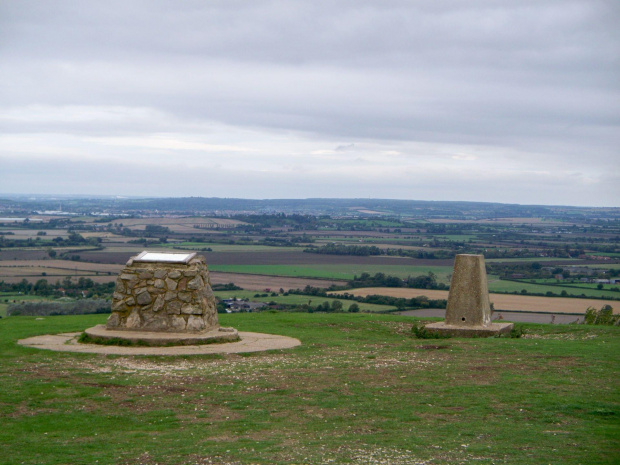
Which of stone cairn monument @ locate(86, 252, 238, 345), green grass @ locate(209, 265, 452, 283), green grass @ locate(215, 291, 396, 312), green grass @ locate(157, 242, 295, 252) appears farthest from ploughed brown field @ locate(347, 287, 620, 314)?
green grass @ locate(157, 242, 295, 252)

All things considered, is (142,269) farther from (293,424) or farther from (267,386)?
(293,424)

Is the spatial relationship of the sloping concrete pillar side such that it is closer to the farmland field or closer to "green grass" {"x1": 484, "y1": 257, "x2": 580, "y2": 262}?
the farmland field

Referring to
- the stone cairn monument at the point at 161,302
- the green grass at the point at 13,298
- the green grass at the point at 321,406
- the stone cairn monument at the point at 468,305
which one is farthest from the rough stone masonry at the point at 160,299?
the green grass at the point at 13,298

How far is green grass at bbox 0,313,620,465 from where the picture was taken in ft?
28.4

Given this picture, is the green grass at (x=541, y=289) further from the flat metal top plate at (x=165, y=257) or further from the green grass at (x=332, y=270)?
the flat metal top plate at (x=165, y=257)

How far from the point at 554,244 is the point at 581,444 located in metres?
88.4

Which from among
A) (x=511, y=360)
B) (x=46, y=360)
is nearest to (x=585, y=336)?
(x=511, y=360)

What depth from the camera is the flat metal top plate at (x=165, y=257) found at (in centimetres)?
1778

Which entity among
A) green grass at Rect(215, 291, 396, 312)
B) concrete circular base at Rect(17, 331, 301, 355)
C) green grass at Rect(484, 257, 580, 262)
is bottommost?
green grass at Rect(215, 291, 396, 312)

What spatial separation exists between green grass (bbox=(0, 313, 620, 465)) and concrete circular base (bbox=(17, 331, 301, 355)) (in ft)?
1.62

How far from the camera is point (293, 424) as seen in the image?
989 cm

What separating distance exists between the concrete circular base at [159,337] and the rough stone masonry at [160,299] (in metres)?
0.22

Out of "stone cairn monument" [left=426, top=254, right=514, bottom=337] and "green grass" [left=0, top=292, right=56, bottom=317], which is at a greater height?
"stone cairn monument" [left=426, top=254, right=514, bottom=337]

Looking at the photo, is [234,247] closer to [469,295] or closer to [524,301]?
[524,301]
